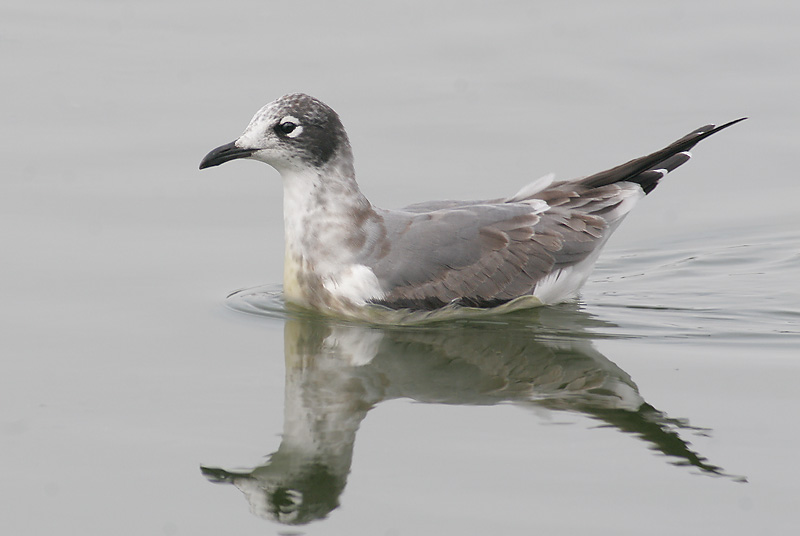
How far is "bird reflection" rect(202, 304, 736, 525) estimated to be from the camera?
293 inches

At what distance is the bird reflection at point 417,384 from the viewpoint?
745 cm

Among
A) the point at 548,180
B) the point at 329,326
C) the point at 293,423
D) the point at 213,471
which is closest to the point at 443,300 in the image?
the point at 329,326

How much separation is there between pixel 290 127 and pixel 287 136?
0.07 metres

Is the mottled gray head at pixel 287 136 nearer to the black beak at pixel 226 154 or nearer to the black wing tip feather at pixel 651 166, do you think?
the black beak at pixel 226 154

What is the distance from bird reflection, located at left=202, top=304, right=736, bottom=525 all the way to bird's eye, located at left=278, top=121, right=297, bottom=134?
1458mm

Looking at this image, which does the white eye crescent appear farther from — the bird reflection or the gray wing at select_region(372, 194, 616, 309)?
the bird reflection

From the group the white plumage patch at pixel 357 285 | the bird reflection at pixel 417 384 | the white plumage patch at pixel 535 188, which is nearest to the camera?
the bird reflection at pixel 417 384

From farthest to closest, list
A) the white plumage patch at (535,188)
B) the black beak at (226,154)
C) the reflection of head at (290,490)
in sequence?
the white plumage patch at (535,188) → the black beak at (226,154) → the reflection of head at (290,490)

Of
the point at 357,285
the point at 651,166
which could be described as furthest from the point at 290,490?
the point at 651,166

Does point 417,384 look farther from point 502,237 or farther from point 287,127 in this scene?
point 287,127

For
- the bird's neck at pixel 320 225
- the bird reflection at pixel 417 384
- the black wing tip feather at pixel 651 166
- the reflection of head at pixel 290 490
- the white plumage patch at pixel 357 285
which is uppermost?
the black wing tip feather at pixel 651 166

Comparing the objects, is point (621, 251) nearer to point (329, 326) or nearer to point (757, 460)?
point (329, 326)

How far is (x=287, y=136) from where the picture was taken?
10.1 m

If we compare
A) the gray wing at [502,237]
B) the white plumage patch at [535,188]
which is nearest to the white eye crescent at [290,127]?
the gray wing at [502,237]
